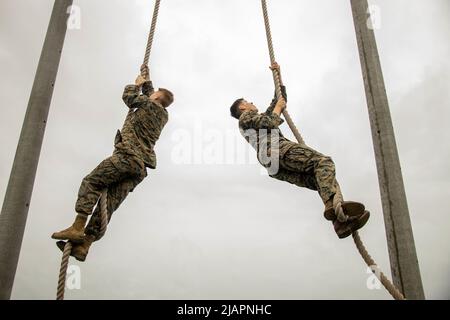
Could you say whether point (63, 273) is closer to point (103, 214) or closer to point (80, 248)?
point (80, 248)

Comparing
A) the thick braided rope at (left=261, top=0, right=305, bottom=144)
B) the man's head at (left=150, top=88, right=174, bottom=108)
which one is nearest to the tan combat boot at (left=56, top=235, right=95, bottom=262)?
the man's head at (left=150, top=88, right=174, bottom=108)

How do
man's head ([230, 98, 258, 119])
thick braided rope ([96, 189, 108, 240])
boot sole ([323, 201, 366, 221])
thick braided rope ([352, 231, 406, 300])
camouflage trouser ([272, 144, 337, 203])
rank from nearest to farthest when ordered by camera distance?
thick braided rope ([352, 231, 406, 300]) → boot sole ([323, 201, 366, 221]) → thick braided rope ([96, 189, 108, 240]) → camouflage trouser ([272, 144, 337, 203]) → man's head ([230, 98, 258, 119])

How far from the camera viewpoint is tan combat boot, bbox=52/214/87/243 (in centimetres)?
257

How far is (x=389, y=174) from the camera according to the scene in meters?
2.85

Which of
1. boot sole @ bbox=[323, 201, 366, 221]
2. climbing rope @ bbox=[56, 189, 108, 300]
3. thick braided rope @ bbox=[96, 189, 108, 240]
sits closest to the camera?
climbing rope @ bbox=[56, 189, 108, 300]

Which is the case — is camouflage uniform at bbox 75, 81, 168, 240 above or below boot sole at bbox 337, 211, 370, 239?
above

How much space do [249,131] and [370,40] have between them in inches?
64.4

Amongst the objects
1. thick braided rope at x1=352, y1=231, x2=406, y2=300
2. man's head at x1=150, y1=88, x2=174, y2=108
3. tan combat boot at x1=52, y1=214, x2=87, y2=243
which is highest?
man's head at x1=150, y1=88, x2=174, y2=108

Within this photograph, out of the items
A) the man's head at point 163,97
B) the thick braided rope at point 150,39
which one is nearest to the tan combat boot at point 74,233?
the man's head at point 163,97

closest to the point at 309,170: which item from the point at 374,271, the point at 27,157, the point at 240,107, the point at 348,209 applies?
the point at 348,209

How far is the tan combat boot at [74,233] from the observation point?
257 centimetres

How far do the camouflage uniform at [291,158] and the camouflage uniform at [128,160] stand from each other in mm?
1026

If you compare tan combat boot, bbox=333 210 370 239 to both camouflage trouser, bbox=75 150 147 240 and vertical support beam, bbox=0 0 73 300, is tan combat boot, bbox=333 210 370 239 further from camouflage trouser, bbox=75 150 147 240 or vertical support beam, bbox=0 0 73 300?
vertical support beam, bbox=0 0 73 300
